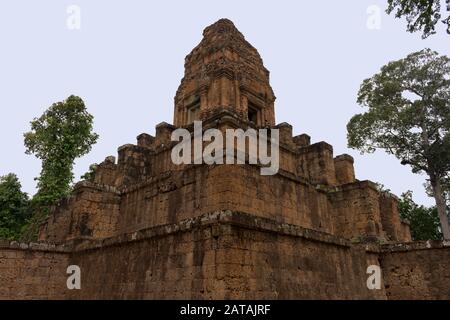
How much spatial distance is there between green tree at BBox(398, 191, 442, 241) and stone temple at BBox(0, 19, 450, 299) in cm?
1787

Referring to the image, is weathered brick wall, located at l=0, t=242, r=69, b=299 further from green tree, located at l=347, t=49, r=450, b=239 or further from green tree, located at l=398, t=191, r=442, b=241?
green tree, located at l=398, t=191, r=442, b=241

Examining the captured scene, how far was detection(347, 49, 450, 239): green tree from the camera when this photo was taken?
69.2ft

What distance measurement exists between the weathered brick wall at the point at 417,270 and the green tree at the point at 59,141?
18.3m

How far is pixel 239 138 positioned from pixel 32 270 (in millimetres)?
7106

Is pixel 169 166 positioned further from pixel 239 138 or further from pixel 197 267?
pixel 197 267

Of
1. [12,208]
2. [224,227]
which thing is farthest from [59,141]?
[224,227]

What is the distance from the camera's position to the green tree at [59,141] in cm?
2050

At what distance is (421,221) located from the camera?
89.5 ft

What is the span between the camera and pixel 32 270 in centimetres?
905

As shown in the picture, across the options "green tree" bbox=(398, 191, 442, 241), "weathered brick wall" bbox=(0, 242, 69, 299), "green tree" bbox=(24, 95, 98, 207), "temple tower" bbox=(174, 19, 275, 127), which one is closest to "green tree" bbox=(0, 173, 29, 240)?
"green tree" bbox=(24, 95, 98, 207)

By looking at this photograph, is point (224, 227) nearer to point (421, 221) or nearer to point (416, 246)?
point (416, 246)

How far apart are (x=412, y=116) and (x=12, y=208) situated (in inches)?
1051

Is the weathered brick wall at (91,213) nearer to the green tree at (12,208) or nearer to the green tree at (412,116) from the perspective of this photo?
the green tree at (12,208)
